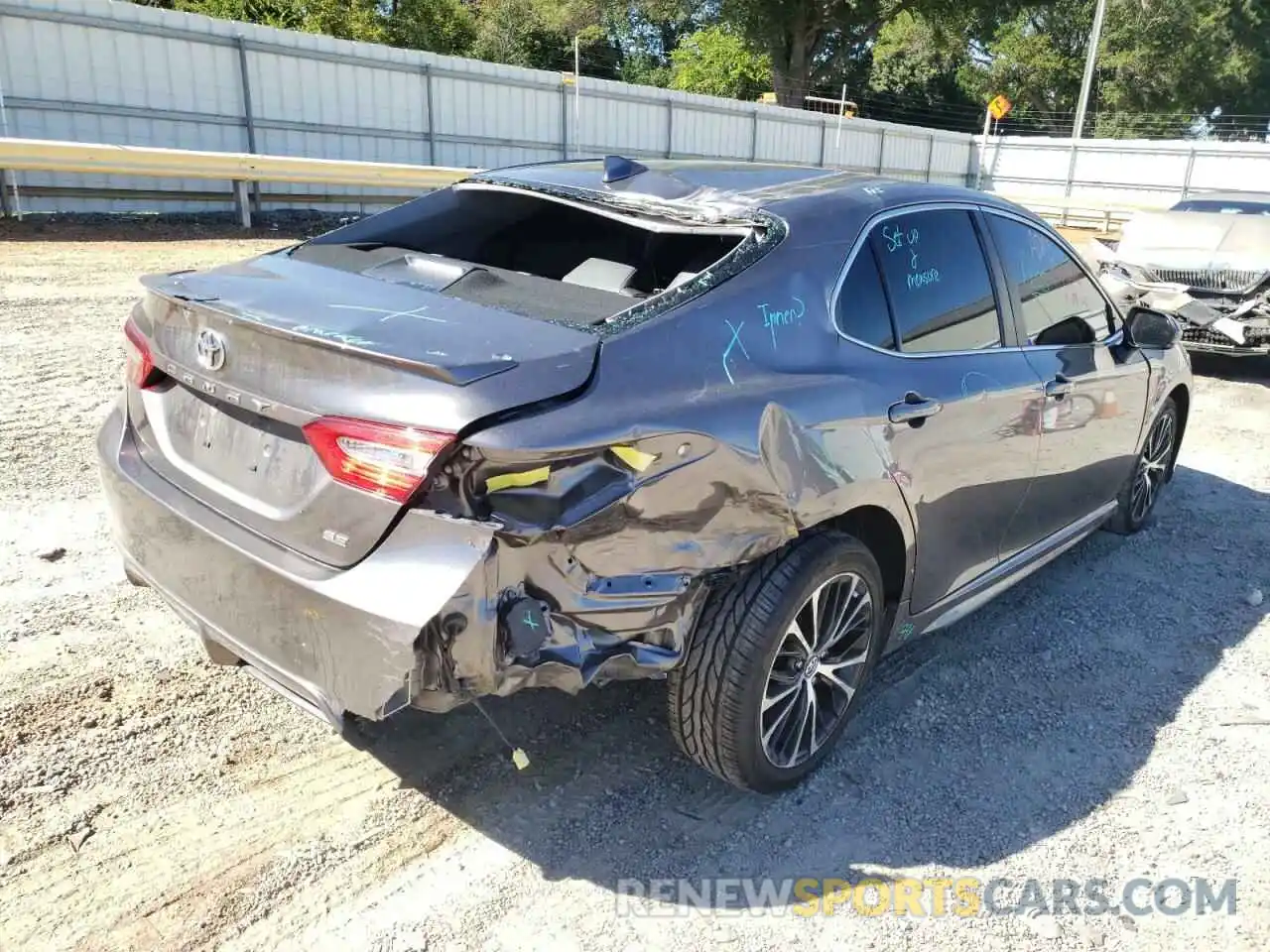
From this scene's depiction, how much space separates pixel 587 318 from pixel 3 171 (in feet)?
38.9

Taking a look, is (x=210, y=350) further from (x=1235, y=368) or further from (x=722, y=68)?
(x=722, y=68)

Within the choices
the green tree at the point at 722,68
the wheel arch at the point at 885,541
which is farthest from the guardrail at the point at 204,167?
the green tree at the point at 722,68

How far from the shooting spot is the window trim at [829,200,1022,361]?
3.02 metres

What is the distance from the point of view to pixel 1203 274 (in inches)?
365

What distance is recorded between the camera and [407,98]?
1728cm

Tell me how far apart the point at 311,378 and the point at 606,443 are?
29.3 inches

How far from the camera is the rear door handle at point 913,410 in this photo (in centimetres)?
302

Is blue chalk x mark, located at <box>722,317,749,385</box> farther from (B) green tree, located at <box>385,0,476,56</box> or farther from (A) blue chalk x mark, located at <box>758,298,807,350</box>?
(B) green tree, located at <box>385,0,476,56</box>

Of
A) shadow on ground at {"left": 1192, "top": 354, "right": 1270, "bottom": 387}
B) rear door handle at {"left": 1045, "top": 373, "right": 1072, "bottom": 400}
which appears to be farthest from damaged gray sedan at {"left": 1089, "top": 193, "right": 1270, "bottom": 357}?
rear door handle at {"left": 1045, "top": 373, "right": 1072, "bottom": 400}

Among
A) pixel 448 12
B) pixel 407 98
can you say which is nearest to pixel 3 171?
pixel 407 98

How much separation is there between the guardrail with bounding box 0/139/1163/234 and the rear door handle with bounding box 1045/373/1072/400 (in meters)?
7.23

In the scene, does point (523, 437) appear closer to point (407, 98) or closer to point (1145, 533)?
point (1145, 533)

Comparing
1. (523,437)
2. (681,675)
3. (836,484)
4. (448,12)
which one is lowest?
(681,675)

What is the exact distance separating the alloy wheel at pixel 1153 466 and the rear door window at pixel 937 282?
6.39ft
